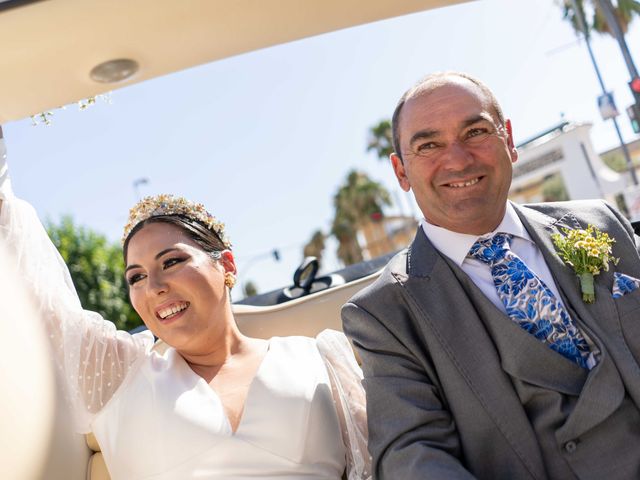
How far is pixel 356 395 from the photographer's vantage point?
2494 millimetres

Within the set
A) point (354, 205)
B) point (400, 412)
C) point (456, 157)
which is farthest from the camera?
point (354, 205)

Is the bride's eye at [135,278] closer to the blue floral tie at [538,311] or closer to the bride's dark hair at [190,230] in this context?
the bride's dark hair at [190,230]

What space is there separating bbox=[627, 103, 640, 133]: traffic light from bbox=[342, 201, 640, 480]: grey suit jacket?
7.26 m

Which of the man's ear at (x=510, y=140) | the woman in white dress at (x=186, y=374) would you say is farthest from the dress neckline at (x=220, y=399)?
the man's ear at (x=510, y=140)

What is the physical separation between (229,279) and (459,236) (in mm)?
1035

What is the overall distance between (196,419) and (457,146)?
1302 millimetres

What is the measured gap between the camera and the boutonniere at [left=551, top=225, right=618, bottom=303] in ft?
6.84

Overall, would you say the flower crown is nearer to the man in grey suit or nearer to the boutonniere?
the man in grey suit

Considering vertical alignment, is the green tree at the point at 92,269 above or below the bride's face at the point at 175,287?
above

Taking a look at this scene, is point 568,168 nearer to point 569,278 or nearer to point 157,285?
point 569,278

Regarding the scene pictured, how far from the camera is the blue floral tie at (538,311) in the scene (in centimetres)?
201

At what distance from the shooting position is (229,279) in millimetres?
2773

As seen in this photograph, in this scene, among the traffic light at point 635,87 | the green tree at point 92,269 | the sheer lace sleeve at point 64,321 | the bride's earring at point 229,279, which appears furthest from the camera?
the green tree at point 92,269

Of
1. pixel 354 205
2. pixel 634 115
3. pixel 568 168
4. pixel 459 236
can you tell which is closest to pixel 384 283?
pixel 459 236
